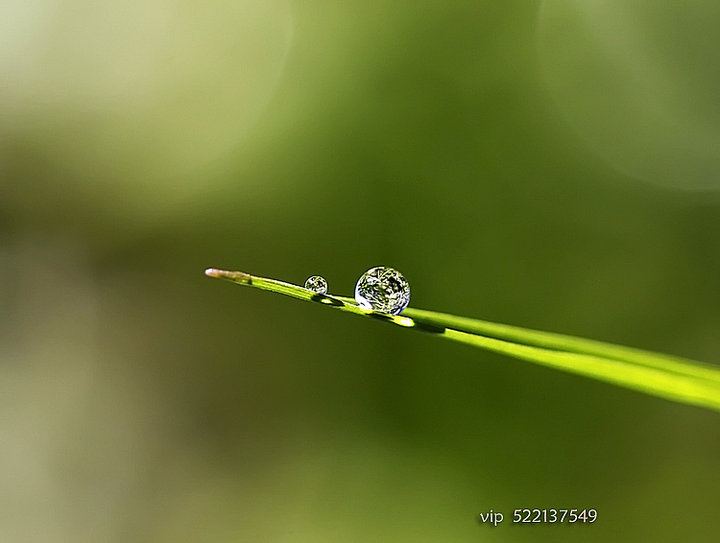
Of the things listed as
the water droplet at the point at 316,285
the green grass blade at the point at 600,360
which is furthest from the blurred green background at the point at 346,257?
the green grass blade at the point at 600,360

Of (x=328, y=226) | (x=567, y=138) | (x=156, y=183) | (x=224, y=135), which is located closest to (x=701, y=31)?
(x=567, y=138)

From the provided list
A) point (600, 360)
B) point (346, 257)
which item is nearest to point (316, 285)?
point (600, 360)

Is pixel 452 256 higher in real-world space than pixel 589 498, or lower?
higher

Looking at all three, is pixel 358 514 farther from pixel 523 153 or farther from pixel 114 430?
pixel 523 153

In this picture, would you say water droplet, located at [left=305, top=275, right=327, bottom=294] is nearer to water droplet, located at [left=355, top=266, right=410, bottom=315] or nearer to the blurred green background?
water droplet, located at [left=355, top=266, right=410, bottom=315]

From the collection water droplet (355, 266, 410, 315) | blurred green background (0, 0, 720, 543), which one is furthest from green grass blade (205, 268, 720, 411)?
blurred green background (0, 0, 720, 543)

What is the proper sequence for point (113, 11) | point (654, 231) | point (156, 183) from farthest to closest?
point (113, 11)
point (156, 183)
point (654, 231)

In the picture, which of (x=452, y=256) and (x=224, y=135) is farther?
(x=224, y=135)

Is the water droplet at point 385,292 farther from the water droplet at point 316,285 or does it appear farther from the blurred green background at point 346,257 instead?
the blurred green background at point 346,257
